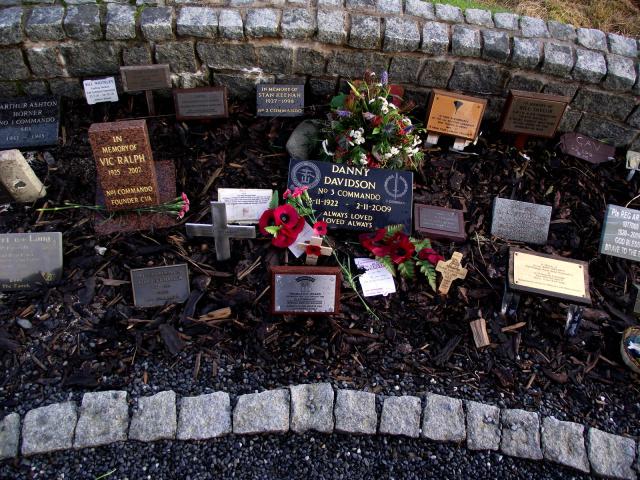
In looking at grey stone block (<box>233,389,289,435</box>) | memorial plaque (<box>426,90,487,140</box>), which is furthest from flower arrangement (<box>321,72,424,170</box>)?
grey stone block (<box>233,389,289,435</box>)

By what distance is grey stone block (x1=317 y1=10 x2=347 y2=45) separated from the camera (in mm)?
4512

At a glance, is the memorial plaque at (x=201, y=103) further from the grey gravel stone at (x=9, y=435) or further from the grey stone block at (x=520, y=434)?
the grey stone block at (x=520, y=434)

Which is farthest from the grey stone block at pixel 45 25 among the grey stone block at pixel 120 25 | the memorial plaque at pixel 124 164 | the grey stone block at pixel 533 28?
the grey stone block at pixel 533 28

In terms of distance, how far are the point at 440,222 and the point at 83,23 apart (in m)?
3.59

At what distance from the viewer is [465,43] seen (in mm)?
4598

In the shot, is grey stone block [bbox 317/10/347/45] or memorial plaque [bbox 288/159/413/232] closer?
memorial plaque [bbox 288/159/413/232]

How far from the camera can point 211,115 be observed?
4.64 metres

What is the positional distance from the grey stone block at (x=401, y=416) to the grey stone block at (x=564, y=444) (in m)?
0.88

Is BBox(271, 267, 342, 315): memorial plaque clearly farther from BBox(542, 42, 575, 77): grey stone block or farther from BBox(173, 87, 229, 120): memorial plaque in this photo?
BBox(542, 42, 575, 77): grey stone block

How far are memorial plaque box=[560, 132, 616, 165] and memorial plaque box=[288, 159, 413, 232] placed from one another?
1.94 m

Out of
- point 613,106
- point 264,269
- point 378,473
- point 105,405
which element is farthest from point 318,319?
point 613,106

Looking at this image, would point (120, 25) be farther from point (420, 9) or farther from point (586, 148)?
point (586, 148)

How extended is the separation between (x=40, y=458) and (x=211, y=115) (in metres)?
3.05

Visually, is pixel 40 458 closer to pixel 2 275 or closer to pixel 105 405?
pixel 105 405
